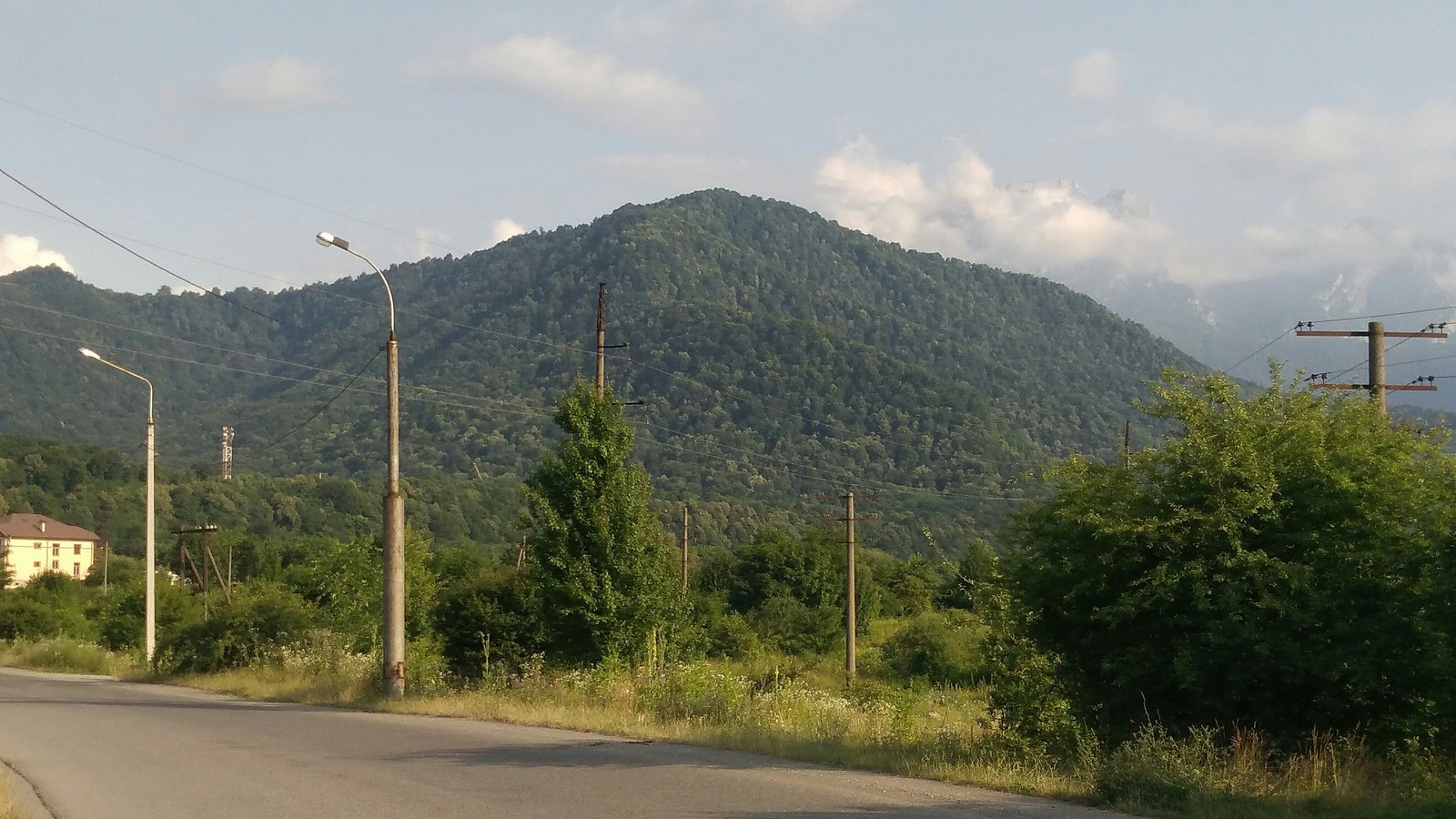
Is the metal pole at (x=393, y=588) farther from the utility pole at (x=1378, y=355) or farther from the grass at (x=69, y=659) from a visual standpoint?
the grass at (x=69, y=659)

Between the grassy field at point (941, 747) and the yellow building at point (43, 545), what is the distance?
4291 inches

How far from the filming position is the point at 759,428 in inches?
6850

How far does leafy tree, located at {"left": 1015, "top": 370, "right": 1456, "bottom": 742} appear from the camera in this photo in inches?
480

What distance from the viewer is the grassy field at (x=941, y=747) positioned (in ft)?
34.3

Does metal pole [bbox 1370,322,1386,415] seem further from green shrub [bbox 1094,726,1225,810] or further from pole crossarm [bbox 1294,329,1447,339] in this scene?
green shrub [bbox 1094,726,1225,810]

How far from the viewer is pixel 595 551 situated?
23.4 metres

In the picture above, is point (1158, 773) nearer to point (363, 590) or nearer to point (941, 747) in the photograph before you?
point (941, 747)

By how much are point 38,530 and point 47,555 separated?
8141 millimetres

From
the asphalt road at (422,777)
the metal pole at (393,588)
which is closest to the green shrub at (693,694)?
the asphalt road at (422,777)

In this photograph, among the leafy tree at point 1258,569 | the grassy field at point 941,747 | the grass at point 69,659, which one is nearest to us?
the grassy field at point 941,747

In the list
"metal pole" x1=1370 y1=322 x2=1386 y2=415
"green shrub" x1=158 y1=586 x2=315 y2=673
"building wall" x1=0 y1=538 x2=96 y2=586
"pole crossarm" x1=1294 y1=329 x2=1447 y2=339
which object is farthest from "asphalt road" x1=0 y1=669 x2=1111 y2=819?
"building wall" x1=0 y1=538 x2=96 y2=586

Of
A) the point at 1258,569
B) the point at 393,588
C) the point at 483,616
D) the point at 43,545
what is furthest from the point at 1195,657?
the point at 43,545

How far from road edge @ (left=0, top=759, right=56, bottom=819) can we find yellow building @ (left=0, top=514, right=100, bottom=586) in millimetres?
112598

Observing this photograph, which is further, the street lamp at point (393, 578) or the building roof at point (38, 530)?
the building roof at point (38, 530)
